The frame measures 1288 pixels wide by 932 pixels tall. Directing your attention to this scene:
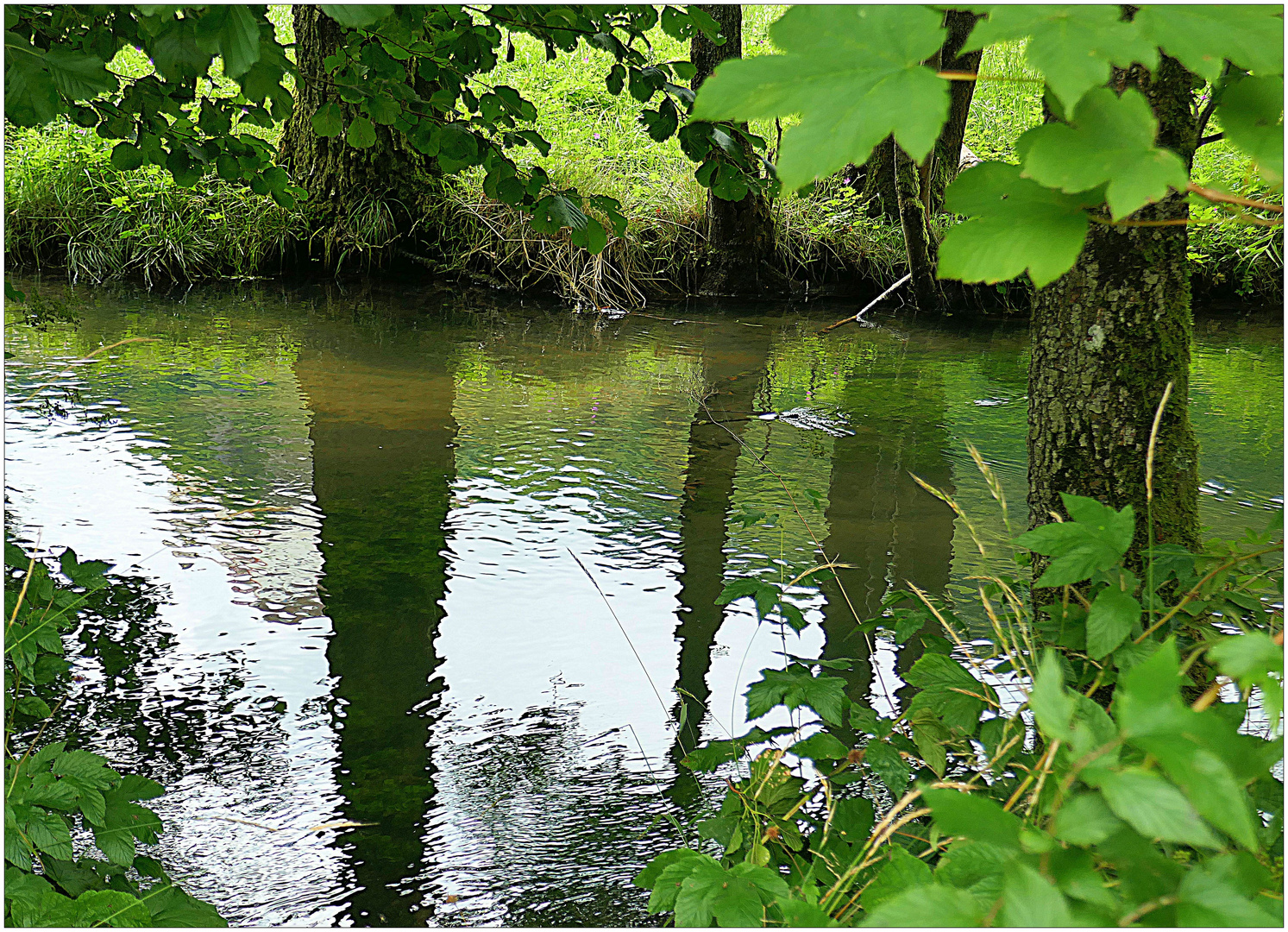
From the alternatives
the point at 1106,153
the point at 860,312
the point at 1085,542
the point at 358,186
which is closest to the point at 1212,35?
the point at 1106,153

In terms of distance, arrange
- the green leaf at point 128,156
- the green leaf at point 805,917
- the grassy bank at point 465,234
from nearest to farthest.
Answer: the green leaf at point 805,917, the green leaf at point 128,156, the grassy bank at point 465,234

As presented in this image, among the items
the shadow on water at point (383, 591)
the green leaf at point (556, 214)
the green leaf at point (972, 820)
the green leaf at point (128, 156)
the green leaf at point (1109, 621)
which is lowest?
the shadow on water at point (383, 591)

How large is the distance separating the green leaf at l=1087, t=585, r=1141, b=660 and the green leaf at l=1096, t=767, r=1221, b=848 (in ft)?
2.06

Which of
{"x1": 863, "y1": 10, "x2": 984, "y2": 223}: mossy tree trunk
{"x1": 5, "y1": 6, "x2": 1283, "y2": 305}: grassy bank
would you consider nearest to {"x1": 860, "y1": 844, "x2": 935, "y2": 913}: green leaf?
{"x1": 863, "y1": 10, "x2": 984, "y2": 223}: mossy tree trunk

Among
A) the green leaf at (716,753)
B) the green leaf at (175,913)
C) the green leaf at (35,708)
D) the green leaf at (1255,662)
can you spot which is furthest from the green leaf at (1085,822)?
the green leaf at (35,708)

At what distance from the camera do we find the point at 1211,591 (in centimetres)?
133

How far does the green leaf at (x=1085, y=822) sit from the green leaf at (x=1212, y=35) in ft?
1.66

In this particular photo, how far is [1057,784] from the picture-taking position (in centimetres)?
77

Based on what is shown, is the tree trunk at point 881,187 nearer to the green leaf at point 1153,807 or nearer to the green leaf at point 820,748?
the green leaf at point 820,748

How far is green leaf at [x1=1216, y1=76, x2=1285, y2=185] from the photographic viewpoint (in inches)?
29.5

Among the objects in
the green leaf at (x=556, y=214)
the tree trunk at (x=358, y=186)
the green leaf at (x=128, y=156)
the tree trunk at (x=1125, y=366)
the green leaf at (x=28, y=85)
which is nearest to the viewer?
the green leaf at (x=28, y=85)

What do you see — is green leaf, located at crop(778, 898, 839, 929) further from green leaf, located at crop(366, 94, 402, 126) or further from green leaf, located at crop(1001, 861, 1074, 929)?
green leaf, located at crop(366, 94, 402, 126)

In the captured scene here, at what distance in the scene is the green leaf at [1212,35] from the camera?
0.69 metres

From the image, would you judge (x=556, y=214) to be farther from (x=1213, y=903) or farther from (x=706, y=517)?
(x=1213, y=903)
